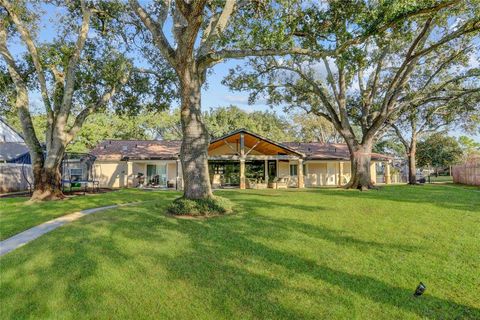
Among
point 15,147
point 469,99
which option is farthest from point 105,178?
point 469,99

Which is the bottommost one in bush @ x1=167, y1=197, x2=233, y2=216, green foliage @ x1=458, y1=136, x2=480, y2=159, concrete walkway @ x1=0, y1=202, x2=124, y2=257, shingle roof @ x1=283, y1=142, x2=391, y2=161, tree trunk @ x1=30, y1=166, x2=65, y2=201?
concrete walkway @ x1=0, y1=202, x2=124, y2=257

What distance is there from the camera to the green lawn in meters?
3.93

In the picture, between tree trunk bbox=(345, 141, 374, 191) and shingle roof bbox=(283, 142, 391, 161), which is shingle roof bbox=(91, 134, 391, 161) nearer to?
shingle roof bbox=(283, 142, 391, 161)

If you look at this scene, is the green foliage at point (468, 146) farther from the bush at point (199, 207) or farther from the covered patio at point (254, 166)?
the bush at point (199, 207)

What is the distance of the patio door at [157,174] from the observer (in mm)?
25875

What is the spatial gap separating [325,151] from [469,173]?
11.4 m

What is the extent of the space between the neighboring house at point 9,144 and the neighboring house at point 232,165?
571 cm

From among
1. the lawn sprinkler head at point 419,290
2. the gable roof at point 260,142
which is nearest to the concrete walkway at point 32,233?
the lawn sprinkler head at point 419,290

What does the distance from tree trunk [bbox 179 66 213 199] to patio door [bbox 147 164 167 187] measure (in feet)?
54.4

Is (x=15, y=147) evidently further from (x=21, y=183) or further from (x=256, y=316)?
(x=256, y=316)

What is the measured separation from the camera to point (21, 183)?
70.7 ft

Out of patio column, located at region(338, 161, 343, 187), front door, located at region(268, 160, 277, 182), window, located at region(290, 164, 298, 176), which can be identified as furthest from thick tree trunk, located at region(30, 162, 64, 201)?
patio column, located at region(338, 161, 343, 187)

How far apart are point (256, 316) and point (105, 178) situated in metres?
24.6

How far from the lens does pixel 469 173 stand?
24609 millimetres
